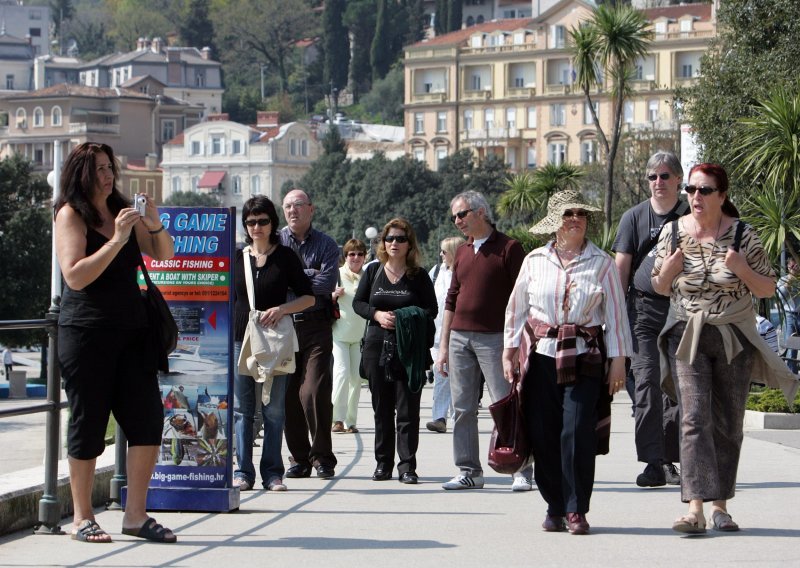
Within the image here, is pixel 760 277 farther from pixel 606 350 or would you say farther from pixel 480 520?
pixel 480 520

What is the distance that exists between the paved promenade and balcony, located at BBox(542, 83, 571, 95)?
137920 millimetres

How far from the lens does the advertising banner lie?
9.92 m

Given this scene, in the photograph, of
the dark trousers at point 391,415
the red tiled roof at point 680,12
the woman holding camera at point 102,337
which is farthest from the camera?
the red tiled roof at point 680,12

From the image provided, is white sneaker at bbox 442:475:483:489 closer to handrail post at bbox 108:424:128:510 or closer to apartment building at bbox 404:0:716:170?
handrail post at bbox 108:424:128:510

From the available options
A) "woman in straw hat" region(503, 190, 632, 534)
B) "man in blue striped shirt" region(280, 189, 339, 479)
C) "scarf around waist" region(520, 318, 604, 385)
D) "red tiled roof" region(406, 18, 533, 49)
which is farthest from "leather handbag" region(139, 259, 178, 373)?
"red tiled roof" region(406, 18, 533, 49)

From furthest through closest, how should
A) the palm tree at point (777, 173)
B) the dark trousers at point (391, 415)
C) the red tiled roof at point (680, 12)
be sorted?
1. the red tiled roof at point (680, 12)
2. the palm tree at point (777, 173)
3. the dark trousers at point (391, 415)

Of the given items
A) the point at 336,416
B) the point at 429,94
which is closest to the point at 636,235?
the point at 336,416

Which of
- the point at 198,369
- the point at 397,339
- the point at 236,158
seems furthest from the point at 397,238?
the point at 236,158

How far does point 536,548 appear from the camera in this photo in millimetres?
8664

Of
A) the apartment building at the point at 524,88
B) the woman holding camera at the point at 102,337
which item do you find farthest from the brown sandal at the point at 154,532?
the apartment building at the point at 524,88

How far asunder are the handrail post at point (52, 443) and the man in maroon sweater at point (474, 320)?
2866 mm

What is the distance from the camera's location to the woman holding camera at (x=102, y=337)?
8617 mm

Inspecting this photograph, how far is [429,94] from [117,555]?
497ft

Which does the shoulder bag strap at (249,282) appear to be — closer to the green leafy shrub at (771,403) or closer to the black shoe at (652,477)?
the black shoe at (652,477)
